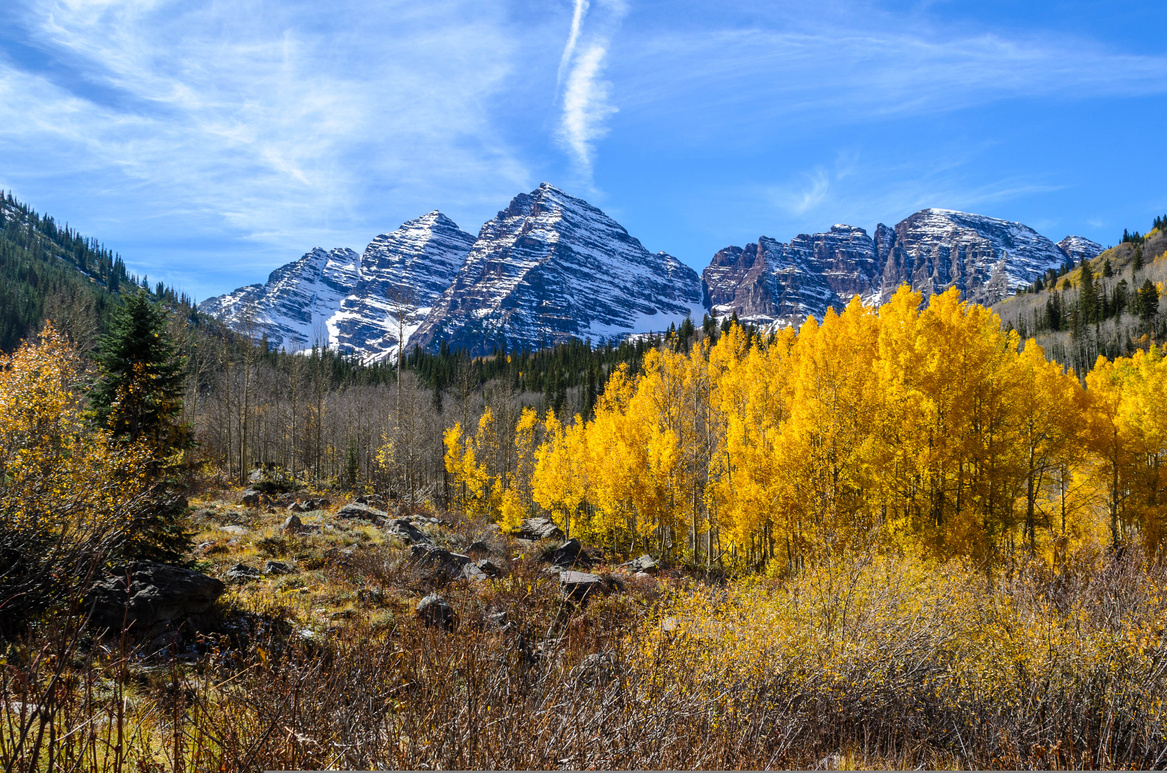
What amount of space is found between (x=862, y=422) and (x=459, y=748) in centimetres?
1657

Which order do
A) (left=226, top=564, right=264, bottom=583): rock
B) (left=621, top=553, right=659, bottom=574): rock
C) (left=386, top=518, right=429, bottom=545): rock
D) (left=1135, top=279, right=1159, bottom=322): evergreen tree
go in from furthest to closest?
(left=1135, top=279, right=1159, bottom=322): evergreen tree → (left=621, top=553, right=659, bottom=574): rock → (left=386, top=518, right=429, bottom=545): rock → (left=226, top=564, right=264, bottom=583): rock

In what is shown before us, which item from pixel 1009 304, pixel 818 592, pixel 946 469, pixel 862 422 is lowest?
pixel 818 592

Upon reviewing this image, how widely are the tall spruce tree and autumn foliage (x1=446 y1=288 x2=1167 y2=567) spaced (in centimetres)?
1533

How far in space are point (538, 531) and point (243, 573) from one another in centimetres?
1753

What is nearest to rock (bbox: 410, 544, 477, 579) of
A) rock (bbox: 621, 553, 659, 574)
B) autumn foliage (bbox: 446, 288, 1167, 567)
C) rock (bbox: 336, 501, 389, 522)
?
rock (bbox: 336, 501, 389, 522)

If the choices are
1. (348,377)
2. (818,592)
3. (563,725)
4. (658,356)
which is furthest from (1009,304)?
(563,725)

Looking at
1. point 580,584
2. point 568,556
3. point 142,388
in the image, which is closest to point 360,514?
point 568,556

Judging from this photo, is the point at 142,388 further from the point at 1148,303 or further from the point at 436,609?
the point at 1148,303

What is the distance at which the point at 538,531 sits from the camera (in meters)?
29.2

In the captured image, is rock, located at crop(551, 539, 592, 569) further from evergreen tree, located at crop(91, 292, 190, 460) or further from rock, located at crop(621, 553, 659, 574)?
evergreen tree, located at crop(91, 292, 190, 460)

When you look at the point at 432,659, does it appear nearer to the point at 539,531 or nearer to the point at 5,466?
the point at 5,466

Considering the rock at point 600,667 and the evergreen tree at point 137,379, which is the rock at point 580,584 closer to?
the rock at point 600,667

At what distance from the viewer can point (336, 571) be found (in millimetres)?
13984

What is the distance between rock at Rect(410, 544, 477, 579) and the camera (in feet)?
46.8
